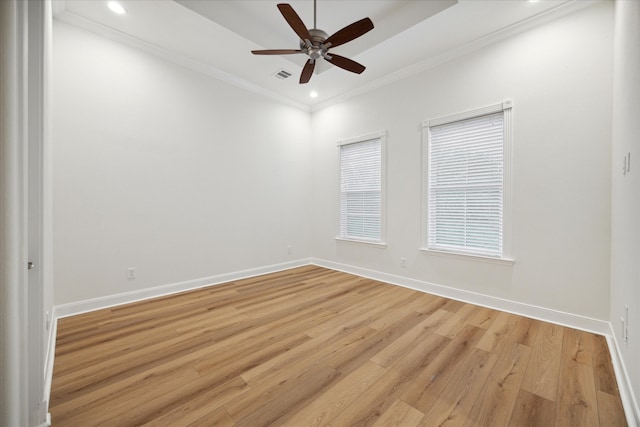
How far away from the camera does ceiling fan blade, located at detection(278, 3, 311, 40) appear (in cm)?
205

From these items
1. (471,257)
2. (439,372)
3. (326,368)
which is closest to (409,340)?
(439,372)

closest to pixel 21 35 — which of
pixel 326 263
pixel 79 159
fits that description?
pixel 79 159

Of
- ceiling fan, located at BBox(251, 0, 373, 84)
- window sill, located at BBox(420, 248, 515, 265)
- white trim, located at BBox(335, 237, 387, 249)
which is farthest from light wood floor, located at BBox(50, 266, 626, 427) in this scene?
ceiling fan, located at BBox(251, 0, 373, 84)

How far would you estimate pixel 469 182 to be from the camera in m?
3.24

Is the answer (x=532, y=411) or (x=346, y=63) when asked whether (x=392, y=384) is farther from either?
(x=346, y=63)

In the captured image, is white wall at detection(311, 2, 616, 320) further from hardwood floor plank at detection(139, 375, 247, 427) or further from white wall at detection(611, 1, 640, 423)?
hardwood floor plank at detection(139, 375, 247, 427)

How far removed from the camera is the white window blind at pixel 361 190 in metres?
4.27

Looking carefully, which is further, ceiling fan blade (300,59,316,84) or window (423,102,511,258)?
window (423,102,511,258)

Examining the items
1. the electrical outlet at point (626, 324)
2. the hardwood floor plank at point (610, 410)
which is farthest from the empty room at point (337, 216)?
the electrical outlet at point (626, 324)

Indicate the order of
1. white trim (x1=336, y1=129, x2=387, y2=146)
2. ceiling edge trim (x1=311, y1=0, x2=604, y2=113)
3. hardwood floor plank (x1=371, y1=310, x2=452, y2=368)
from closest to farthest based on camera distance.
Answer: hardwood floor plank (x1=371, y1=310, x2=452, y2=368) < ceiling edge trim (x1=311, y1=0, x2=604, y2=113) < white trim (x1=336, y1=129, x2=387, y2=146)

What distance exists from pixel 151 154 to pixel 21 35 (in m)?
2.53

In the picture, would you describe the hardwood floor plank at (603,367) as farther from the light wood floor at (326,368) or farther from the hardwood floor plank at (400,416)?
the hardwood floor plank at (400,416)

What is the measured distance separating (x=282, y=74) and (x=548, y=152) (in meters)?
3.51

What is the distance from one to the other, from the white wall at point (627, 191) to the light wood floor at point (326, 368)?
37 centimetres
